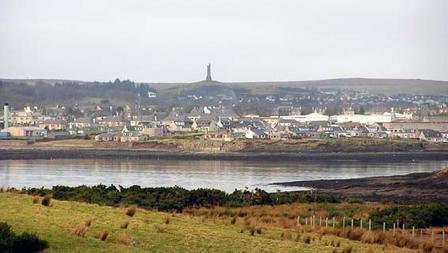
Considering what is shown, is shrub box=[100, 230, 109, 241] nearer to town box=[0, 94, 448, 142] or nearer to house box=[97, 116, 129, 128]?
town box=[0, 94, 448, 142]

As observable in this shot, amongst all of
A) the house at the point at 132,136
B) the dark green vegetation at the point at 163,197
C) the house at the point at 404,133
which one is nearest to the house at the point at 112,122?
the house at the point at 132,136

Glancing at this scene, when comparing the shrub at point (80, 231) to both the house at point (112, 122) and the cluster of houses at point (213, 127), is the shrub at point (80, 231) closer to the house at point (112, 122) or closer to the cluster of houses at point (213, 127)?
the cluster of houses at point (213, 127)

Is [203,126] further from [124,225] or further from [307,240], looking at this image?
[124,225]

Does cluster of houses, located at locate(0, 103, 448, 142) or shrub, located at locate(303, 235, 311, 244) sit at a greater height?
shrub, located at locate(303, 235, 311, 244)

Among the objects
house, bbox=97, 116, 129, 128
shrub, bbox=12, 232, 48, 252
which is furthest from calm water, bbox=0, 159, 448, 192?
house, bbox=97, 116, 129, 128

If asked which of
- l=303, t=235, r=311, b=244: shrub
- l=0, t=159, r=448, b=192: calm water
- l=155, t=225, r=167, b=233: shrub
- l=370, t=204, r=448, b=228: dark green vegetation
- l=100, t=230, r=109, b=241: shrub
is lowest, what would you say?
l=0, t=159, r=448, b=192: calm water

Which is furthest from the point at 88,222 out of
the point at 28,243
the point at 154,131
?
the point at 154,131

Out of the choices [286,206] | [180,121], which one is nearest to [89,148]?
[180,121]

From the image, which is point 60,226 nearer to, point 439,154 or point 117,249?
point 117,249
